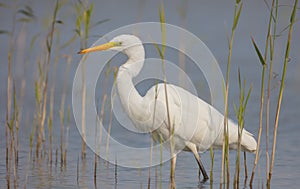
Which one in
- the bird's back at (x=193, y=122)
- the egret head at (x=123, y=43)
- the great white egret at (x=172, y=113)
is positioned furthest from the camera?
the bird's back at (x=193, y=122)

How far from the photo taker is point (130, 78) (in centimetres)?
573

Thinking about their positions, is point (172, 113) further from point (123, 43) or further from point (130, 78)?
point (123, 43)

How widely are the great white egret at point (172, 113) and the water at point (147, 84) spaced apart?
0.33 m

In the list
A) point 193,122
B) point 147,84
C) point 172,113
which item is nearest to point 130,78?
point 172,113

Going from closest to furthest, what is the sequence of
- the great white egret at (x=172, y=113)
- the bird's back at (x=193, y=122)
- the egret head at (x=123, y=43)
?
the egret head at (x=123, y=43) < the great white egret at (x=172, y=113) < the bird's back at (x=193, y=122)

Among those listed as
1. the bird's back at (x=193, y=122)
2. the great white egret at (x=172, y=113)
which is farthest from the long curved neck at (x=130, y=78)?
the bird's back at (x=193, y=122)

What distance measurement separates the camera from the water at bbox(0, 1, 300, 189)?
5762 millimetres

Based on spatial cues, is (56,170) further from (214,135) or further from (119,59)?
(119,59)

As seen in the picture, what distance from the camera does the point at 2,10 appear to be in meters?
16.5

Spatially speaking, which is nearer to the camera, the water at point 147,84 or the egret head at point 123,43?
the egret head at point 123,43

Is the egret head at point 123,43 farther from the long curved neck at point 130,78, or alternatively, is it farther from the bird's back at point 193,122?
the bird's back at point 193,122

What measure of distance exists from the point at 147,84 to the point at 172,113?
4.94m

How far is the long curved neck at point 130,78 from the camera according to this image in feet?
18.7

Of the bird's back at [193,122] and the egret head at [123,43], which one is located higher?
the egret head at [123,43]
